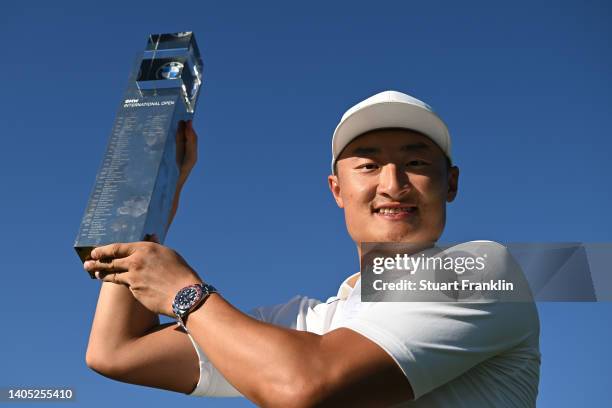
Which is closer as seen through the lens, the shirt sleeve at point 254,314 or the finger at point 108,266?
the finger at point 108,266

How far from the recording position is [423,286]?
7.22ft

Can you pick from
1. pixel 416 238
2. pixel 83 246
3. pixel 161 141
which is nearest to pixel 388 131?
pixel 416 238

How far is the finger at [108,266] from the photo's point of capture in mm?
2452

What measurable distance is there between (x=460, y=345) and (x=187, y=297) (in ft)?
3.37

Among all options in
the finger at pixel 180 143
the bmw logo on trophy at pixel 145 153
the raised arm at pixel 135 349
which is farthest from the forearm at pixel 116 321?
the finger at pixel 180 143

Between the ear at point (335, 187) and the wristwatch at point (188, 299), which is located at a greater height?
the ear at point (335, 187)

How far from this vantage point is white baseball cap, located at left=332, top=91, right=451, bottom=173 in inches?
121

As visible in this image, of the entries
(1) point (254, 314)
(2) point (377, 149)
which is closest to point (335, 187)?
(2) point (377, 149)

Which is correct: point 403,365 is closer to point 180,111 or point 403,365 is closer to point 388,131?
point 388,131

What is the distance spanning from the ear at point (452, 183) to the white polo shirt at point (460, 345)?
36.9 inches

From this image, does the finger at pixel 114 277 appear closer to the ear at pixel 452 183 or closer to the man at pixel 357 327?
the man at pixel 357 327

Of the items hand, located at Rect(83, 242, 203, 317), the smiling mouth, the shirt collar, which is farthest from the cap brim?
hand, located at Rect(83, 242, 203, 317)

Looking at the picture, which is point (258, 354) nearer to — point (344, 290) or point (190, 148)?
point (344, 290)

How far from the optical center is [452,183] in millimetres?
3309
